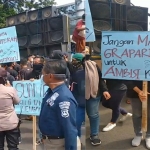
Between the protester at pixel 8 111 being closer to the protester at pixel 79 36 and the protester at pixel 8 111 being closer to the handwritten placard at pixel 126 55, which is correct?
the protester at pixel 79 36

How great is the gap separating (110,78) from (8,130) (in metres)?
1.94

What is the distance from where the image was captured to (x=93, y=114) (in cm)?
182

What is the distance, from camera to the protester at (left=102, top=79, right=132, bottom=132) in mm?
1779

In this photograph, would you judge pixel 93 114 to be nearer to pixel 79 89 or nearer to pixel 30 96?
pixel 79 89

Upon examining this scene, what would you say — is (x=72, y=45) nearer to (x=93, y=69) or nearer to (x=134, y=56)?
(x=93, y=69)

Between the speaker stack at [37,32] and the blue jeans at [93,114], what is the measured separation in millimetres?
2595

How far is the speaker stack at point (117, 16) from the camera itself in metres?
1.62

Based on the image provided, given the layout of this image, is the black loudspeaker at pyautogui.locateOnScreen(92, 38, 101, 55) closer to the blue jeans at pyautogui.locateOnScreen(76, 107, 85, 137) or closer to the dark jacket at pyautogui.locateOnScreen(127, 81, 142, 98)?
the dark jacket at pyautogui.locateOnScreen(127, 81, 142, 98)

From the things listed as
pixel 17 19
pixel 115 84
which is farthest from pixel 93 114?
pixel 17 19

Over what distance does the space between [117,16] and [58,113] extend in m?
0.75

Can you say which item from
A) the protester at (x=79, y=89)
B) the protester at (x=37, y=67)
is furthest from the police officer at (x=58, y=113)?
the protester at (x=37, y=67)

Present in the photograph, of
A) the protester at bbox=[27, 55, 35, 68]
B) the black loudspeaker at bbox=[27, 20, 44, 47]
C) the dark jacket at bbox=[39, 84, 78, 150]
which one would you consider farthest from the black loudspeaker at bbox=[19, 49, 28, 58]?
the dark jacket at bbox=[39, 84, 78, 150]

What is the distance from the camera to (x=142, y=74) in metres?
1.69

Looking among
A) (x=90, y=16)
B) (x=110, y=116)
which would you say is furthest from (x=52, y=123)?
(x=90, y=16)
